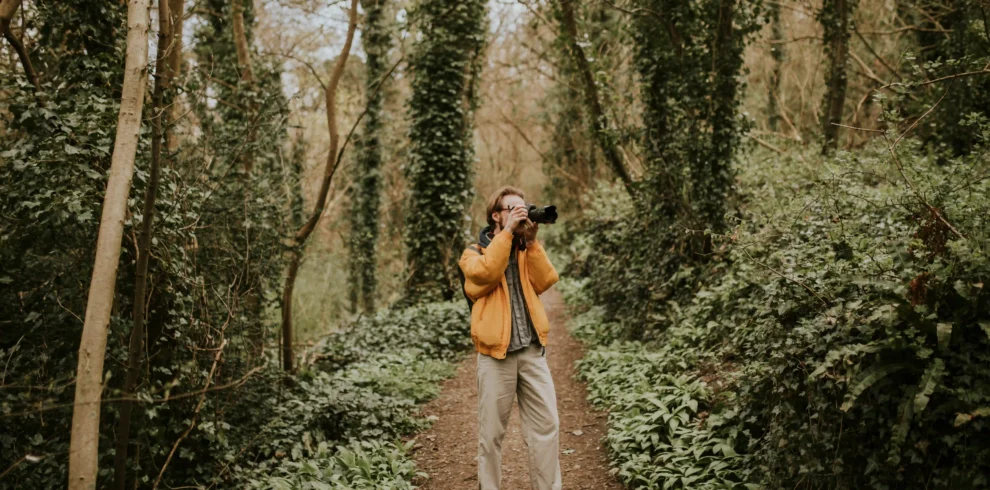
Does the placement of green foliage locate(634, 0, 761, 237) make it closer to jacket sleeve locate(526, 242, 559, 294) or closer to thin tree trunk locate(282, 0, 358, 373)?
thin tree trunk locate(282, 0, 358, 373)

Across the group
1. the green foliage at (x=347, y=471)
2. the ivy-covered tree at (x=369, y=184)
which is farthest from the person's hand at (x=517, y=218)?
the ivy-covered tree at (x=369, y=184)

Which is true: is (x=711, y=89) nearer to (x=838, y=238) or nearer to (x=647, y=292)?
(x=647, y=292)

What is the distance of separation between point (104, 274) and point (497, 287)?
2.17 m

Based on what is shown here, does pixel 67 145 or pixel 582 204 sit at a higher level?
pixel 582 204

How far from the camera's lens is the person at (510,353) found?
3.70 m

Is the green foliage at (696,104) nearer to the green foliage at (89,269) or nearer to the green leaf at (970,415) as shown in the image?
the green leaf at (970,415)

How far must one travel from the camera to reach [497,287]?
384 centimetres

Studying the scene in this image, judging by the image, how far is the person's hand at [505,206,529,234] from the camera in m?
3.70

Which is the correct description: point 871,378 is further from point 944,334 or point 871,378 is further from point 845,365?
point 944,334

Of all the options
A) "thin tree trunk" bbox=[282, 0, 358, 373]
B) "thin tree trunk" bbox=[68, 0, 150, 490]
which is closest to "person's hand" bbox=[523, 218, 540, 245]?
"thin tree trunk" bbox=[68, 0, 150, 490]

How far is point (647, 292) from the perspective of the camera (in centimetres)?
832

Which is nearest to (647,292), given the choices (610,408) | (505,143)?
(610,408)

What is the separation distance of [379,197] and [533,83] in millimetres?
8101

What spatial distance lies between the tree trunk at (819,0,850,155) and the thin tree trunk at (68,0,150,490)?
1021 cm
